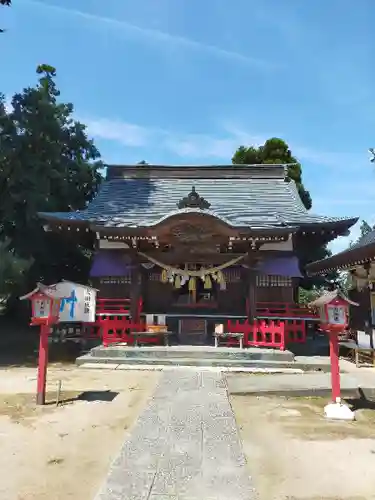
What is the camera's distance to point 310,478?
402 centimetres

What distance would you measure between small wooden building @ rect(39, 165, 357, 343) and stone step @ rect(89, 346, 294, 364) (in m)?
1.55

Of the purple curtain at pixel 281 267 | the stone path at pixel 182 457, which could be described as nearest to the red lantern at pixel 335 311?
the stone path at pixel 182 457

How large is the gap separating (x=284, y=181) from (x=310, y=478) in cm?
1485

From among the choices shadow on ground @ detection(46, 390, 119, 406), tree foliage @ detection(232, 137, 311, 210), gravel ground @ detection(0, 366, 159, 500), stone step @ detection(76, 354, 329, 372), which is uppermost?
tree foliage @ detection(232, 137, 311, 210)

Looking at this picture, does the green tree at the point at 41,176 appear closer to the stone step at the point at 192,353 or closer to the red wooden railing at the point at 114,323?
the red wooden railing at the point at 114,323

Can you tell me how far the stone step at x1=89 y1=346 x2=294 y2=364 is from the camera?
1062 centimetres

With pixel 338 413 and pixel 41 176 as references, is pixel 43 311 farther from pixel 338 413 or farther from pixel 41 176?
pixel 41 176

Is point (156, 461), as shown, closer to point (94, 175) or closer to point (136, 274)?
point (136, 274)

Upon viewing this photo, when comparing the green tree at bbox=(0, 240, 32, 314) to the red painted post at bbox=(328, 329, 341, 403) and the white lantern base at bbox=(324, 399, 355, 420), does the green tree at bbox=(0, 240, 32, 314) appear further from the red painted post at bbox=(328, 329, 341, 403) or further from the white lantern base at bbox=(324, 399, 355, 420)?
the white lantern base at bbox=(324, 399, 355, 420)

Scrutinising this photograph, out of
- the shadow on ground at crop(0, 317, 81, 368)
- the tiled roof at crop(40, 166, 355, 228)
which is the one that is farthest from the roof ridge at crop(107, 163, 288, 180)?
the shadow on ground at crop(0, 317, 81, 368)

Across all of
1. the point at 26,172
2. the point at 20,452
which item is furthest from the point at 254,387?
the point at 26,172

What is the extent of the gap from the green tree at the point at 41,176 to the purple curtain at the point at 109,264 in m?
2.64

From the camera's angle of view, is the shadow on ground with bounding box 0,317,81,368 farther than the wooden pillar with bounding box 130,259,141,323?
No

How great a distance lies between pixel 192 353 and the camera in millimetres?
10836
